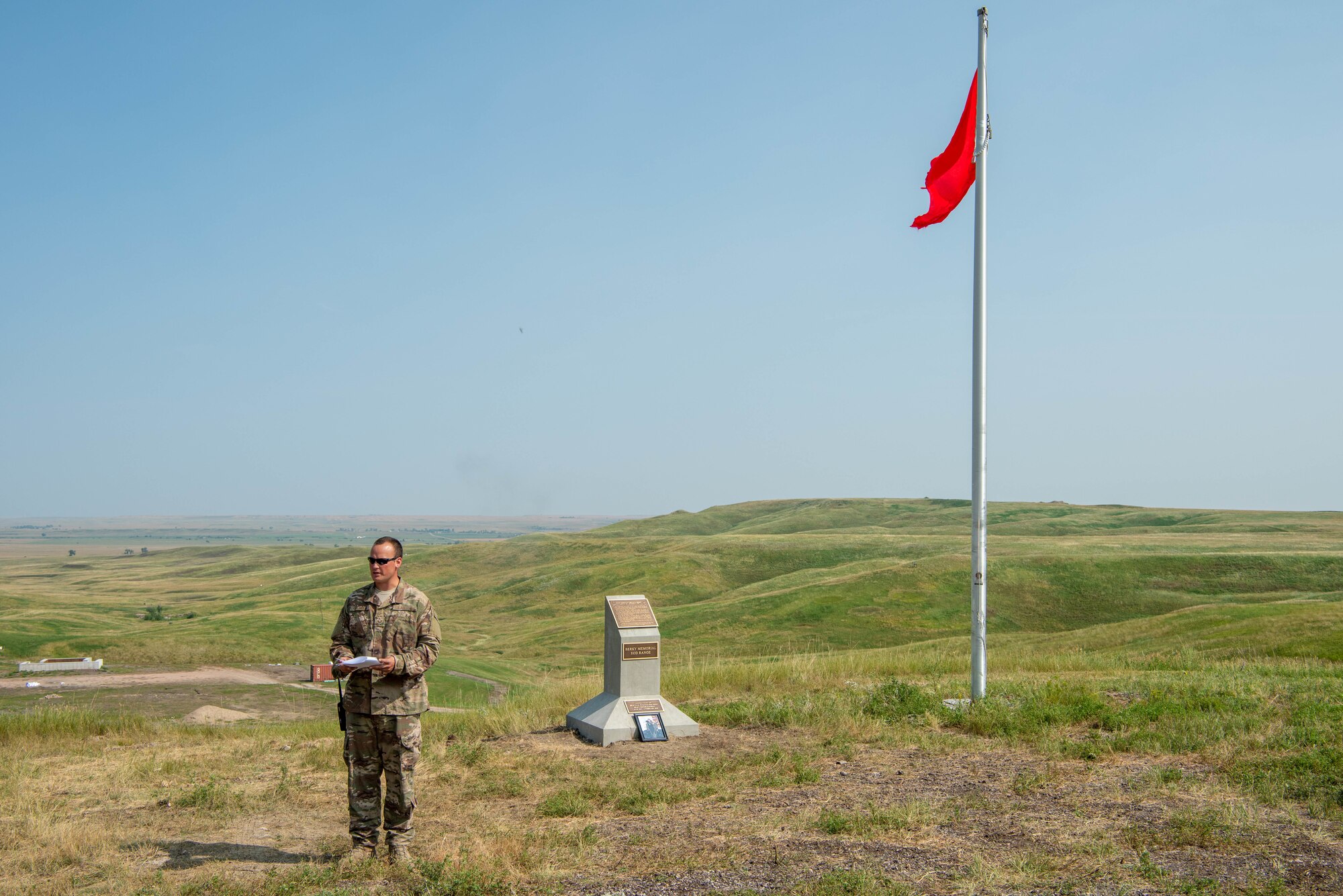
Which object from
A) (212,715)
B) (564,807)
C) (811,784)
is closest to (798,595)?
(212,715)

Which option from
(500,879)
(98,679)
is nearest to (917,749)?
(500,879)

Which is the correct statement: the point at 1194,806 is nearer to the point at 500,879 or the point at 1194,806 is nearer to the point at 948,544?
the point at 500,879

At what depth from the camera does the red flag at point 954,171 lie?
1531cm

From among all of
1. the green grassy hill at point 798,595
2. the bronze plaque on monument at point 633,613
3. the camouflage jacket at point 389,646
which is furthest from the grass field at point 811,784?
the green grassy hill at point 798,595

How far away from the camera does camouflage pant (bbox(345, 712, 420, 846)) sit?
7793mm

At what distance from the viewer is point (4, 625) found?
42.4 metres

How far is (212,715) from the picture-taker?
20844 mm

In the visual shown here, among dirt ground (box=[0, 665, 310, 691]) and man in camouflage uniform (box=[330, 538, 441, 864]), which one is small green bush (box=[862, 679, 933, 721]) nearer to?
man in camouflage uniform (box=[330, 538, 441, 864])

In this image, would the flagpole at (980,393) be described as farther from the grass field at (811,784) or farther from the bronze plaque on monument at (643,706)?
the bronze plaque on monument at (643,706)

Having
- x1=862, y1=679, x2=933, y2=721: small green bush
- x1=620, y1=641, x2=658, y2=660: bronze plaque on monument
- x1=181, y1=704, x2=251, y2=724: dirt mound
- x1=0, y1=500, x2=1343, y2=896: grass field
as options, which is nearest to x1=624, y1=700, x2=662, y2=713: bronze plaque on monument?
x1=620, y1=641, x2=658, y2=660: bronze plaque on monument

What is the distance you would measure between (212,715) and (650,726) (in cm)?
1223

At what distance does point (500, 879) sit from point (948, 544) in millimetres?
59645

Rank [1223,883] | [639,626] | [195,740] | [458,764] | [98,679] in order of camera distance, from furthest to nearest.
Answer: [98,679]
[195,740]
[639,626]
[458,764]
[1223,883]

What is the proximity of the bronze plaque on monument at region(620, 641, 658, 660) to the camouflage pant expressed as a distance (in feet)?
18.4
